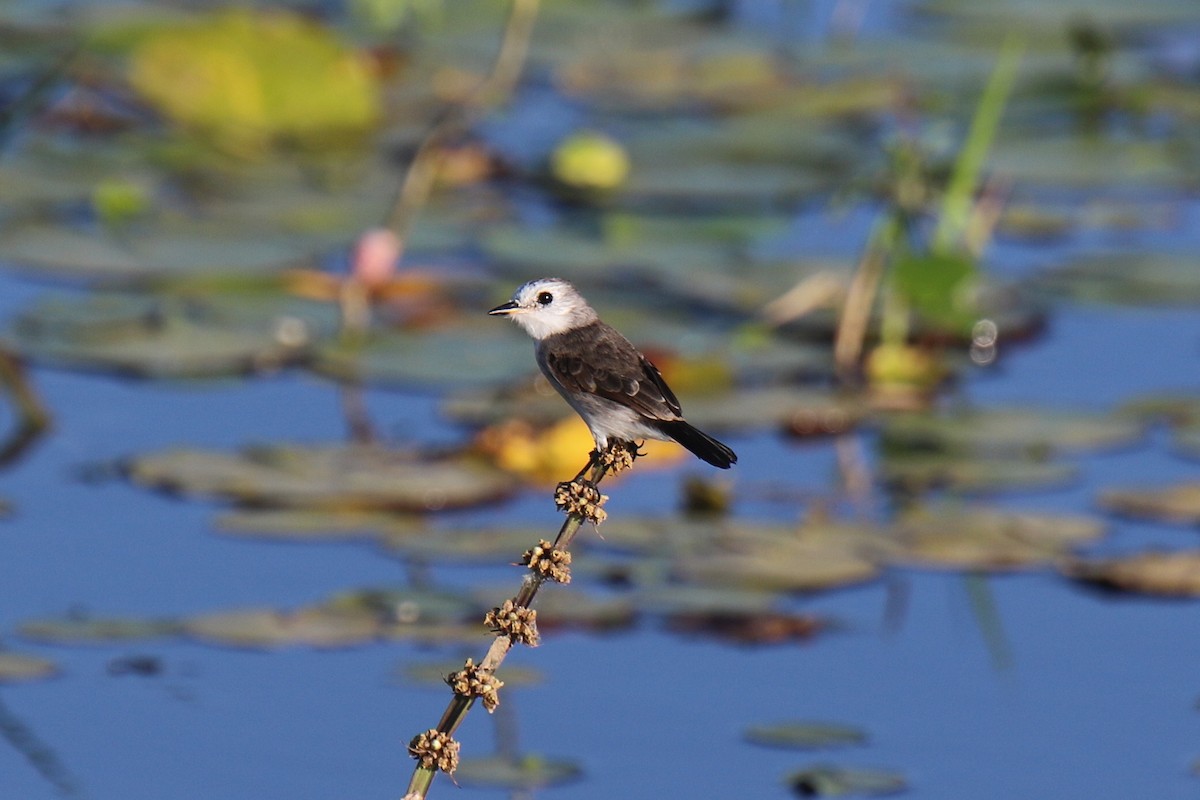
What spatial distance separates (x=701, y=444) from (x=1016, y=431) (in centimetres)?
345

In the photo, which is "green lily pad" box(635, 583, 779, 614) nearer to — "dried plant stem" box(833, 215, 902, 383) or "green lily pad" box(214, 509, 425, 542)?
"green lily pad" box(214, 509, 425, 542)

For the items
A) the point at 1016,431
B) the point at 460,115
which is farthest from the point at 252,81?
the point at 1016,431

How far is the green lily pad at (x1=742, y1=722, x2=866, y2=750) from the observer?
5.08 m

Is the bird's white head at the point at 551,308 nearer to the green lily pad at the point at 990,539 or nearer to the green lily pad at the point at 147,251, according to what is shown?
the green lily pad at the point at 990,539

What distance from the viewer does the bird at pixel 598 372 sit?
150 inches

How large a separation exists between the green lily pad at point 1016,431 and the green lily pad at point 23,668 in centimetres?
293

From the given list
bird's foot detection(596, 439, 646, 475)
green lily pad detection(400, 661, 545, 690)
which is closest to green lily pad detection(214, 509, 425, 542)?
green lily pad detection(400, 661, 545, 690)

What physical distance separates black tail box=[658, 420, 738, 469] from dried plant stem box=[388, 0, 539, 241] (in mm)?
3992

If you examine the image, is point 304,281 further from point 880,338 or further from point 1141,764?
point 1141,764

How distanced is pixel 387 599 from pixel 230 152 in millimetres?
4165

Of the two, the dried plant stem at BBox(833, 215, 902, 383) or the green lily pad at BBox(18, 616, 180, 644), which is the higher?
the dried plant stem at BBox(833, 215, 902, 383)

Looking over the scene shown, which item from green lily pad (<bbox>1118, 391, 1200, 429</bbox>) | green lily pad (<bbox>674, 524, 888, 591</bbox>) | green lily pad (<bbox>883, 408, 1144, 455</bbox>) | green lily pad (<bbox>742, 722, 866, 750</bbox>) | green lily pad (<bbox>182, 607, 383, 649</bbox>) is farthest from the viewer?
green lily pad (<bbox>1118, 391, 1200, 429</bbox>)

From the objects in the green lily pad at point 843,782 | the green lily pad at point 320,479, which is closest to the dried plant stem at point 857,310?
the green lily pad at point 320,479

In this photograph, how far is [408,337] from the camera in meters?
7.49
